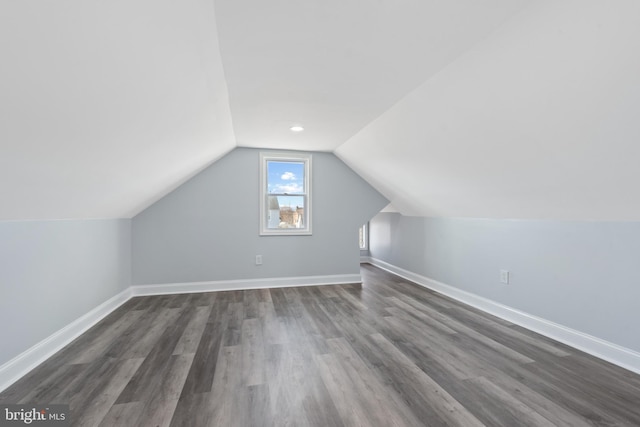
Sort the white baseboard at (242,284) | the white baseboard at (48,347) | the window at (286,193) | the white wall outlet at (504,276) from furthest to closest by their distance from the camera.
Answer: the window at (286,193) < the white baseboard at (242,284) < the white wall outlet at (504,276) < the white baseboard at (48,347)

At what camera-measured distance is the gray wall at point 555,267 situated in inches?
83.0

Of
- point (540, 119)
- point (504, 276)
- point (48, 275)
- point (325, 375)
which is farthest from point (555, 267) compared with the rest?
point (48, 275)

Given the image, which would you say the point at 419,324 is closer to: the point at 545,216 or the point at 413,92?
the point at 545,216

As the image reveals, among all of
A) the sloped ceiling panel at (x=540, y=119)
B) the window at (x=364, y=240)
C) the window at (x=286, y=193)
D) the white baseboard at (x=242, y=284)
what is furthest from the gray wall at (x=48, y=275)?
the window at (x=364, y=240)

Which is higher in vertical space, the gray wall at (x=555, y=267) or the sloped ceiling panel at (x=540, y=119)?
the sloped ceiling panel at (x=540, y=119)

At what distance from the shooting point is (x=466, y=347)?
93.7 inches

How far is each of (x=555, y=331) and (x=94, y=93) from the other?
360cm

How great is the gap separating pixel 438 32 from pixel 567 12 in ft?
1.70

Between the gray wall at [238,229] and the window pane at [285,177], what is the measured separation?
212 mm

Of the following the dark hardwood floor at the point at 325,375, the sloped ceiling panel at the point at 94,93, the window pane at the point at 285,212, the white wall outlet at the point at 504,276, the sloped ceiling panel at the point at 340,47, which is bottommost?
the dark hardwood floor at the point at 325,375

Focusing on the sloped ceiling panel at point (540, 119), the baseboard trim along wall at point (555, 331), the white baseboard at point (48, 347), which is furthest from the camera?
the baseboard trim along wall at point (555, 331)

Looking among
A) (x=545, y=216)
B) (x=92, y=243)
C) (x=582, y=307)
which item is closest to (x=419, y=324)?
(x=582, y=307)

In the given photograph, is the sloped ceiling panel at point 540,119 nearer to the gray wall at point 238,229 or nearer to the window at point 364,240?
the gray wall at point 238,229

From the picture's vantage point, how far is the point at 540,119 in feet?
5.56
